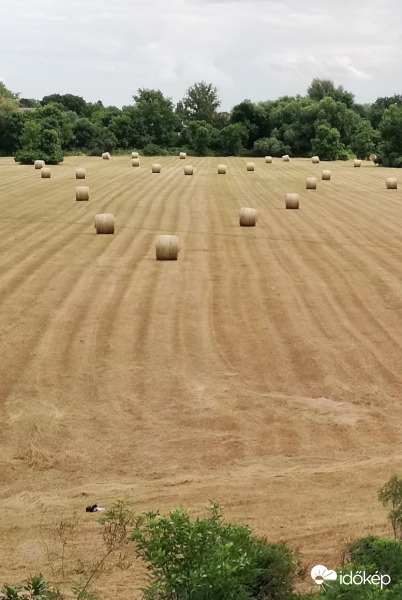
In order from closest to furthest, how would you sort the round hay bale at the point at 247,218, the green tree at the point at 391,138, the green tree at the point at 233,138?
the round hay bale at the point at 247,218
the green tree at the point at 391,138
the green tree at the point at 233,138

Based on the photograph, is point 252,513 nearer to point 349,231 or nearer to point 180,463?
point 180,463

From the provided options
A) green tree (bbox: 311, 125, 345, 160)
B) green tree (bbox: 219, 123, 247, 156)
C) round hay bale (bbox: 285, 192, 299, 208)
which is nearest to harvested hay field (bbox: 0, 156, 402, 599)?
round hay bale (bbox: 285, 192, 299, 208)

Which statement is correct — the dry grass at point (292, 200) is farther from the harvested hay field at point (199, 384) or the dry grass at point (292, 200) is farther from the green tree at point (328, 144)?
the green tree at point (328, 144)

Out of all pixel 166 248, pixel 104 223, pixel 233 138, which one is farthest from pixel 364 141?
pixel 166 248

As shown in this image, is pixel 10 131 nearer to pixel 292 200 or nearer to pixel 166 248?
pixel 292 200

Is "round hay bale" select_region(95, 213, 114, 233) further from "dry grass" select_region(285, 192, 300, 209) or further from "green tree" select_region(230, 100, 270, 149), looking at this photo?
"green tree" select_region(230, 100, 270, 149)

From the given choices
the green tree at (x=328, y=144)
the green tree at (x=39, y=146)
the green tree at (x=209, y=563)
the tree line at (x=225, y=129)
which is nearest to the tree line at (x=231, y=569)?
the green tree at (x=209, y=563)
